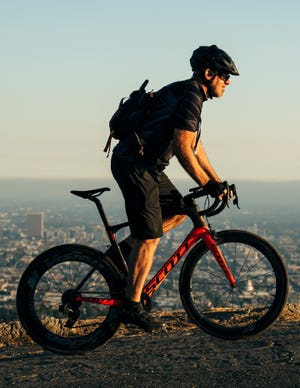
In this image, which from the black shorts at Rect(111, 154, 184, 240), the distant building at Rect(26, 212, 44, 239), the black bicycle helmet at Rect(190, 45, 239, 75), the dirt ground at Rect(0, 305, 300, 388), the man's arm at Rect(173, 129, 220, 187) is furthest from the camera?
the distant building at Rect(26, 212, 44, 239)

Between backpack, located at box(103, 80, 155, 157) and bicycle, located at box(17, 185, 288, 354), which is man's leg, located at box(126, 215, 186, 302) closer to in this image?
bicycle, located at box(17, 185, 288, 354)

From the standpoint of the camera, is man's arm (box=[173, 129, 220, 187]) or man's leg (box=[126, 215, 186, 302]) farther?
man's leg (box=[126, 215, 186, 302])

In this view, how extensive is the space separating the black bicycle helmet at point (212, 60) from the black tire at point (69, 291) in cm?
181

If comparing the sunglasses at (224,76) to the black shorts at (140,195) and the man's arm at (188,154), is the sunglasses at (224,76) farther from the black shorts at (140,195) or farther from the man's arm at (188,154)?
the black shorts at (140,195)

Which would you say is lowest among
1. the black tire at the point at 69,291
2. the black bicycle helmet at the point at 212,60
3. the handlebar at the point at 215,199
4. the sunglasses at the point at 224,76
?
the black tire at the point at 69,291

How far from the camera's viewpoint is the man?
17.7 feet

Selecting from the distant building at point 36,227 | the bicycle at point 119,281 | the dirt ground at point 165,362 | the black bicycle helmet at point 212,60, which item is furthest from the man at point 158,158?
the distant building at point 36,227

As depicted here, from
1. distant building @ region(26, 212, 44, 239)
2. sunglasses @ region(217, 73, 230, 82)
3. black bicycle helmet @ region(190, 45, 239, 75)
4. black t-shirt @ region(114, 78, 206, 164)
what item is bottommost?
distant building @ region(26, 212, 44, 239)

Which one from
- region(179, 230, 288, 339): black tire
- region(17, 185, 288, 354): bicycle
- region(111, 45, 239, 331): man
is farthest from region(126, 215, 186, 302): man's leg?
region(179, 230, 288, 339): black tire

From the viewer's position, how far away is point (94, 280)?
5852 millimetres

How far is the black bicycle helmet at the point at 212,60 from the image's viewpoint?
5.65 metres

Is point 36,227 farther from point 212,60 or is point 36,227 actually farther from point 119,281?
point 212,60

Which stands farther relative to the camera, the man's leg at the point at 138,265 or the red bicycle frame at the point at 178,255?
the red bicycle frame at the point at 178,255

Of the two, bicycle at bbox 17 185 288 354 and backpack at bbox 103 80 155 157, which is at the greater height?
backpack at bbox 103 80 155 157
